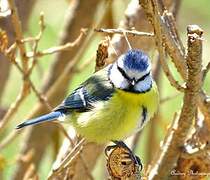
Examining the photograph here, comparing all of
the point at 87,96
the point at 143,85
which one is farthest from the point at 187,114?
the point at 87,96

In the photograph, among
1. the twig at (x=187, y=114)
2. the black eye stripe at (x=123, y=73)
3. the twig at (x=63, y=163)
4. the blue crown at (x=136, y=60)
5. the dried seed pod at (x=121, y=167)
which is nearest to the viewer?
the twig at (x=187, y=114)

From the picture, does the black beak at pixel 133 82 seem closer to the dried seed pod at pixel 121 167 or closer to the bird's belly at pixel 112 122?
the bird's belly at pixel 112 122

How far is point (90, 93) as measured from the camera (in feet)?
7.98

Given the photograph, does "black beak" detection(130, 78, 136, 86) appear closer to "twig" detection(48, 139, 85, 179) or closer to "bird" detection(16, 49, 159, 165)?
"bird" detection(16, 49, 159, 165)

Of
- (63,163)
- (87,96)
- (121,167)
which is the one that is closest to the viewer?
(121,167)

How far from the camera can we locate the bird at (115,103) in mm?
2281

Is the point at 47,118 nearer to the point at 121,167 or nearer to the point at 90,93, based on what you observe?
the point at 90,93

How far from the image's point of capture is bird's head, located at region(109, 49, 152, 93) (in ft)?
7.27

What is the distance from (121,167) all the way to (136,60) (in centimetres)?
45

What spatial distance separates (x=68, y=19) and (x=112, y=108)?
2.59 feet

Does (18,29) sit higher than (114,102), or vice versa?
(18,29)

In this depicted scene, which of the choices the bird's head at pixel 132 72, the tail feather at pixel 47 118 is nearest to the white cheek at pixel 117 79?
the bird's head at pixel 132 72

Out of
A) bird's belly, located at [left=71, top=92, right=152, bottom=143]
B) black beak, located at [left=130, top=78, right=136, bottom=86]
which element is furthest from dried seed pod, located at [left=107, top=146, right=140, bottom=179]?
black beak, located at [left=130, top=78, right=136, bottom=86]

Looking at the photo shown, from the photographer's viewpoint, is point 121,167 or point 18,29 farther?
point 18,29
